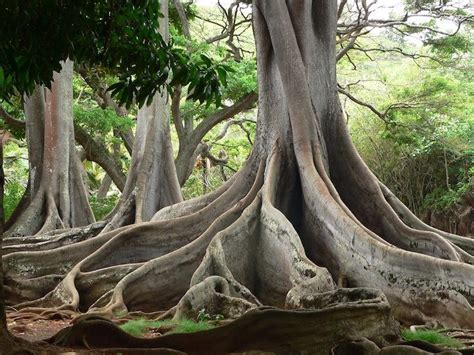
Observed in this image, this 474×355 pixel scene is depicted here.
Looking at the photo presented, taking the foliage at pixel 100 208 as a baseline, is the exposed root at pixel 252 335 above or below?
below

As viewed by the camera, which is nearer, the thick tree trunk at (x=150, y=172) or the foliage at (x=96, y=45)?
the foliage at (x=96, y=45)

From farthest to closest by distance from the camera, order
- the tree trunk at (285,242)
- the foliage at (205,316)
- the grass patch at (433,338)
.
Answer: the tree trunk at (285,242) < the foliage at (205,316) < the grass patch at (433,338)

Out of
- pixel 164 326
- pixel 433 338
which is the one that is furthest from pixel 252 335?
pixel 433 338

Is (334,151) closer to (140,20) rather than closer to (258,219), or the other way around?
(258,219)

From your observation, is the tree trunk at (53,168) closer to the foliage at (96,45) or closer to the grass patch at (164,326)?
the grass patch at (164,326)

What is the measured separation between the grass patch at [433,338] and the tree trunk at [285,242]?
0.49 m

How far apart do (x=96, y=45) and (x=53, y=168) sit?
783 centimetres

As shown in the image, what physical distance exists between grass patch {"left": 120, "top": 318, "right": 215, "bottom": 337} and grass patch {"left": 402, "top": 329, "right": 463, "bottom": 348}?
147 centimetres

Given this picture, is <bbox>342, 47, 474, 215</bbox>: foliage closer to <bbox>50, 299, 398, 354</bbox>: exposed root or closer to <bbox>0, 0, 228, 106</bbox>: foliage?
<bbox>50, 299, 398, 354</bbox>: exposed root

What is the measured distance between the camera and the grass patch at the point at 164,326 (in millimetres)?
4680

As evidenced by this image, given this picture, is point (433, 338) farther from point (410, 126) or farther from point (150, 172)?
point (410, 126)

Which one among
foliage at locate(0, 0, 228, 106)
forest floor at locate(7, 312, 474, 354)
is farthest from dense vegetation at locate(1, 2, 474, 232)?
foliage at locate(0, 0, 228, 106)

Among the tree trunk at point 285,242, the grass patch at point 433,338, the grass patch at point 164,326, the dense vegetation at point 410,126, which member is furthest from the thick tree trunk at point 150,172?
the grass patch at point 433,338

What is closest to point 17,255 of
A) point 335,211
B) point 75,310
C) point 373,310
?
point 75,310
